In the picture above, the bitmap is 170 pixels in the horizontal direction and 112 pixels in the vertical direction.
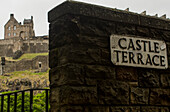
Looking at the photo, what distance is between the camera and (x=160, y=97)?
4.40m

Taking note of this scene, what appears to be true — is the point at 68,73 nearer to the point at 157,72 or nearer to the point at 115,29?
the point at 115,29

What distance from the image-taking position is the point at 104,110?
3.89 m

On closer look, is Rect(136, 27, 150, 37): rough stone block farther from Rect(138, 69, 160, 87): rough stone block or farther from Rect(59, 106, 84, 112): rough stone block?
Rect(59, 106, 84, 112): rough stone block

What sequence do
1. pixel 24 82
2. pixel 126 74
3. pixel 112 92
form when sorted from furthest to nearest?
1. pixel 24 82
2. pixel 126 74
3. pixel 112 92

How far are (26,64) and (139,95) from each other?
56567 millimetres

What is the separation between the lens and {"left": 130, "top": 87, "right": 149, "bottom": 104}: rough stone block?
4.17m

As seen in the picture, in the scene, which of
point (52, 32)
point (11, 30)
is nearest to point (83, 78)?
point (52, 32)

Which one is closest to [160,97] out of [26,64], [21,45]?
[26,64]

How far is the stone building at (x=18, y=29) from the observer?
84.3m

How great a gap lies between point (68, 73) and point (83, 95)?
1.20ft

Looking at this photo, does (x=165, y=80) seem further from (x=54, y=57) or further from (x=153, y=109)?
(x=54, y=57)

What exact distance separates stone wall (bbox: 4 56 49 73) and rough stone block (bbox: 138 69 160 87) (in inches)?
2099

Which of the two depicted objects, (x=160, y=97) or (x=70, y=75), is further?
(x=160, y=97)

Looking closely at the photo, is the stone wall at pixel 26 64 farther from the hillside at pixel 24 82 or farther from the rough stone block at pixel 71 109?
the rough stone block at pixel 71 109
